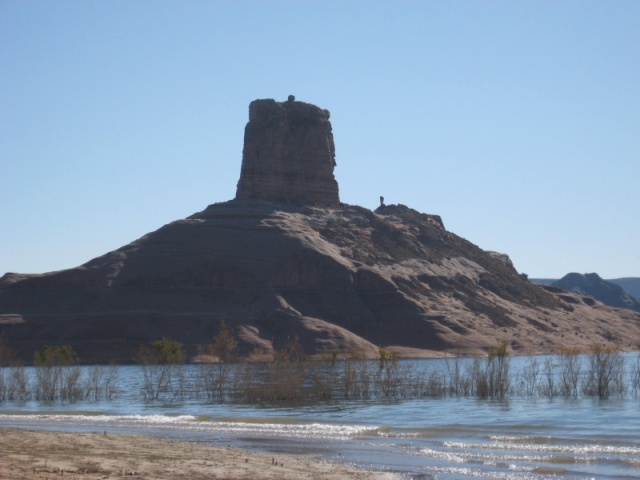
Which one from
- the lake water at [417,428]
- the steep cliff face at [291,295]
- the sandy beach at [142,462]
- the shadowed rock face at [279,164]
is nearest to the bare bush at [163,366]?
the lake water at [417,428]

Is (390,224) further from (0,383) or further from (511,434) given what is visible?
(511,434)

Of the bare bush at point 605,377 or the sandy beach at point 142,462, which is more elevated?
the bare bush at point 605,377

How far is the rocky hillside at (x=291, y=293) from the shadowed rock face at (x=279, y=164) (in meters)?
0.70

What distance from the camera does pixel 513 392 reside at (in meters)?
57.5

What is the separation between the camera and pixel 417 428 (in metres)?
42.1

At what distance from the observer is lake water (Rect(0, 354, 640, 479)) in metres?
30.3

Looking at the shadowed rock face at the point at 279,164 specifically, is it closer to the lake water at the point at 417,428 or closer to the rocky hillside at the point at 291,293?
the rocky hillside at the point at 291,293

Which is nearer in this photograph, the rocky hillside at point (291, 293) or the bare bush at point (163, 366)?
the bare bush at point (163, 366)

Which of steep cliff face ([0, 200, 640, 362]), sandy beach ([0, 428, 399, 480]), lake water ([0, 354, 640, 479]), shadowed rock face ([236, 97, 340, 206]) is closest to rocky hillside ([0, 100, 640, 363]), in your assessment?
steep cliff face ([0, 200, 640, 362])

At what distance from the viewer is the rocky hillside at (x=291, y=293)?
139 m

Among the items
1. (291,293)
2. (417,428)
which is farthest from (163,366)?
(291,293)

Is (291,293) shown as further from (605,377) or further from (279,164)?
(605,377)

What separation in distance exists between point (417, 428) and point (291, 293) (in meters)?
113

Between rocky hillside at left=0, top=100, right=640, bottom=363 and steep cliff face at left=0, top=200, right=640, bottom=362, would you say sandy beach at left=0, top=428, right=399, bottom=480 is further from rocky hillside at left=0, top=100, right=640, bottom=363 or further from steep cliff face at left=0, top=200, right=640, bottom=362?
steep cliff face at left=0, top=200, right=640, bottom=362
